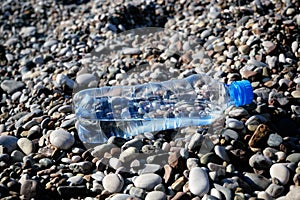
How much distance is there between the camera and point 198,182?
1667 mm

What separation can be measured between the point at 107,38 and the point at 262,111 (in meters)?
1.45

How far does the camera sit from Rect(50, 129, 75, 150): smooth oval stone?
1966 mm

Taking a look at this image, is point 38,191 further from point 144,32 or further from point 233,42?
point 144,32

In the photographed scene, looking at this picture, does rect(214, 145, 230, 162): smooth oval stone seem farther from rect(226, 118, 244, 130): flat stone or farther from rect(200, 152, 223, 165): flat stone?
rect(226, 118, 244, 130): flat stone

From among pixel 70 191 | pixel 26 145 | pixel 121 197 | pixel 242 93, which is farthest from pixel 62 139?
pixel 242 93

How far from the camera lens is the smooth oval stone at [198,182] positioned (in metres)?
1.64

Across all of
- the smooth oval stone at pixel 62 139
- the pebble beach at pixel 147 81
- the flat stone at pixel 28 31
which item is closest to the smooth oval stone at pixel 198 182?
the pebble beach at pixel 147 81

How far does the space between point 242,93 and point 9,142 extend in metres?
1.11

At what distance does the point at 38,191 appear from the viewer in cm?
171

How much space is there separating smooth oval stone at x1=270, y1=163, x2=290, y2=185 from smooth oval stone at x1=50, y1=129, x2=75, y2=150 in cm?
90

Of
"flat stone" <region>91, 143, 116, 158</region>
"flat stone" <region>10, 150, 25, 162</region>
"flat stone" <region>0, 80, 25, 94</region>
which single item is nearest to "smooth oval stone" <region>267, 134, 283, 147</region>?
"flat stone" <region>91, 143, 116, 158</region>

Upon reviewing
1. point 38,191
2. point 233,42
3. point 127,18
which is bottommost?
point 38,191

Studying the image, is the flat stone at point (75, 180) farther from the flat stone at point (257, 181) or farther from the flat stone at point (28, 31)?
the flat stone at point (28, 31)

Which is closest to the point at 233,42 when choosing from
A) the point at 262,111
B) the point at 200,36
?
the point at 200,36
